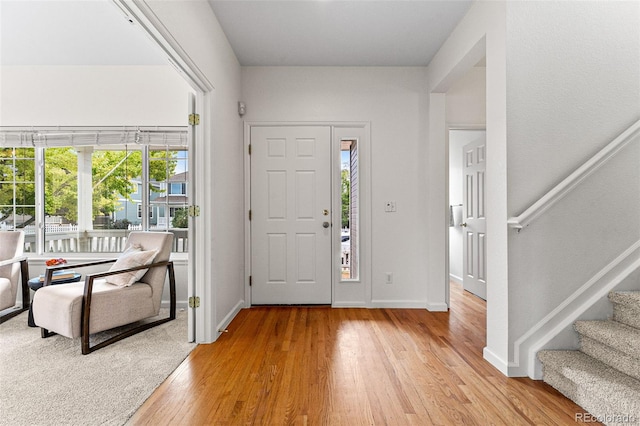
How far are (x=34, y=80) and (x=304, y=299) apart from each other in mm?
3979

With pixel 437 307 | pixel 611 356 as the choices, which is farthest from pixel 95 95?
pixel 611 356

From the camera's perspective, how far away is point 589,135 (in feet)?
7.16

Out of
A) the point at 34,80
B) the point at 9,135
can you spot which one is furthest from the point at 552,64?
the point at 9,135

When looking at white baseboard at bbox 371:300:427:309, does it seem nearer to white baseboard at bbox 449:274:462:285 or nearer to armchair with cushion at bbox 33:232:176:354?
white baseboard at bbox 449:274:462:285

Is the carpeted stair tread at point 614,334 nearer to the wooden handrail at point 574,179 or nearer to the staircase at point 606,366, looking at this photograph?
the staircase at point 606,366

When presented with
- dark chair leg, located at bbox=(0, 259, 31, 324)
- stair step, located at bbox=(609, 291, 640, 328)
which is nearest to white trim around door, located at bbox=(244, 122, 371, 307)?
stair step, located at bbox=(609, 291, 640, 328)

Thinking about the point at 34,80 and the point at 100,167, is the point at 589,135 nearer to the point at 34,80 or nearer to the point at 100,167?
the point at 100,167

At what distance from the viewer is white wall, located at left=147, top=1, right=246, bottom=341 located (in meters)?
2.40

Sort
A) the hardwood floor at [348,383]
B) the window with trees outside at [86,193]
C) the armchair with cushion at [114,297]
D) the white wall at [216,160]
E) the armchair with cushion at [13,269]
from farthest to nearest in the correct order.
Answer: the window with trees outside at [86,193], the armchair with cushion at [13,269], the armchair with cushion at [114,297], the white wall at [216,160], the hardwood floor at [348,383]

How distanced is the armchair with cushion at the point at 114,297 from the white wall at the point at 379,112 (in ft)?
5.90

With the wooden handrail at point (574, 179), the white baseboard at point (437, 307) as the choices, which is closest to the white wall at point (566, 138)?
the wooden handrail at point (574, 179)

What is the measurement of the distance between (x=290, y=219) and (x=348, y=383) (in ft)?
6.77

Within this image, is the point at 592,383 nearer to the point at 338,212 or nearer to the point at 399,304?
the point at 399,304

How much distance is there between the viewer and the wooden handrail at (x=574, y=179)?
2.05 metres
